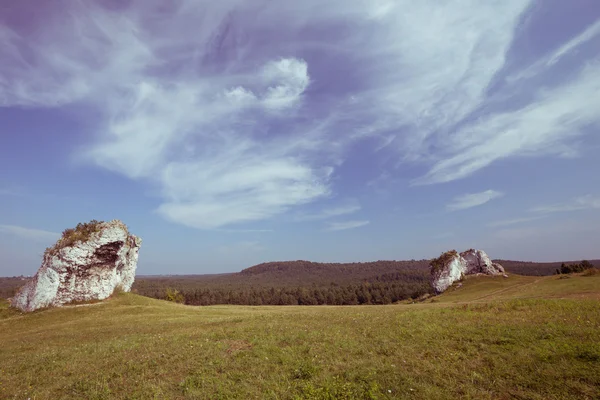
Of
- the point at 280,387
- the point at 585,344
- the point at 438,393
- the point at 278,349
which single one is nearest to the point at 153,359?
the point at 278,349

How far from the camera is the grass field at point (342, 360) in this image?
32.9 ft

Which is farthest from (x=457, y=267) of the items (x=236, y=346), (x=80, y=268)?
(x=80, y=268)

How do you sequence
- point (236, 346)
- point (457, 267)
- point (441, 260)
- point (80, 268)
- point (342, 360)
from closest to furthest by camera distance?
point (342, 360), point (236, 346), point (80, 268), point (457, 267), point (441, 260)

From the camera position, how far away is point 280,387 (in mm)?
10734

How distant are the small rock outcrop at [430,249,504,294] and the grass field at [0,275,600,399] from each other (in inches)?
1727

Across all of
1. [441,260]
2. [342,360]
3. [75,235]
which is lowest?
[342,360]

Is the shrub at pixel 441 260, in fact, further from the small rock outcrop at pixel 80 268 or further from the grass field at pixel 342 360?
the small rock outcrop at pixel 80 268

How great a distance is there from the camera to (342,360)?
42.5 feet

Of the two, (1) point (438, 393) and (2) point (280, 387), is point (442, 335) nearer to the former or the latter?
(1) point (438, 393)

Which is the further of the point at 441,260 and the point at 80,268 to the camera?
the point at 441,260

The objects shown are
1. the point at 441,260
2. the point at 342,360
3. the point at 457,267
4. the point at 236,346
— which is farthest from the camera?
the point at 441,260

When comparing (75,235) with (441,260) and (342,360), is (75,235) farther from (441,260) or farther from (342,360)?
(441,260)

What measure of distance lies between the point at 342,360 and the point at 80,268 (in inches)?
1622

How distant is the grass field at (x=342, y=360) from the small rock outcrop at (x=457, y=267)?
43861mm
